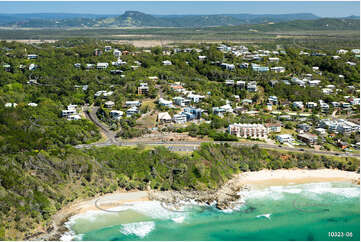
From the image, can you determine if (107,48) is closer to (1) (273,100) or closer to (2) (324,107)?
(1) (273,100)

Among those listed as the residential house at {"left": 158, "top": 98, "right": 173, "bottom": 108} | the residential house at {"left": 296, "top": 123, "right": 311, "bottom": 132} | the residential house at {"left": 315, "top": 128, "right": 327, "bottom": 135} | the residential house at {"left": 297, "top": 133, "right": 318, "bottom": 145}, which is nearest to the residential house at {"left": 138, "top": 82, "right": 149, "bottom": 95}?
the residential house at {"left": 158, "top": 98, "right": 173, "bottom": 108}

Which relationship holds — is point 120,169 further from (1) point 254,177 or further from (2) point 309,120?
(2) point 309,120

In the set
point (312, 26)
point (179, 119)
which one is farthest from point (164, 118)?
point (312, 26)

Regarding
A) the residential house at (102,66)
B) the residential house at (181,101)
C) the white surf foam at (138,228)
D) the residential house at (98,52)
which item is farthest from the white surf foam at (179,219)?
the residential house at (98,52)

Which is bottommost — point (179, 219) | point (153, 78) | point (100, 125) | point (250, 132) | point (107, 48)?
point (179, 219)

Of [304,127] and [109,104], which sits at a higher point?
[109,104]

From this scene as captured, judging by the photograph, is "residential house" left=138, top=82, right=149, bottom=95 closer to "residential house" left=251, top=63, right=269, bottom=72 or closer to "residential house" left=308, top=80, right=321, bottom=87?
"residential house" left=251, top=63, right=269, bottom=72

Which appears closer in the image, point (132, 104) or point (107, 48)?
point (132, 104)

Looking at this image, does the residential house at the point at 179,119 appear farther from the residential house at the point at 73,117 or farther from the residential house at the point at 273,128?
the residential house at the point at 73,117
